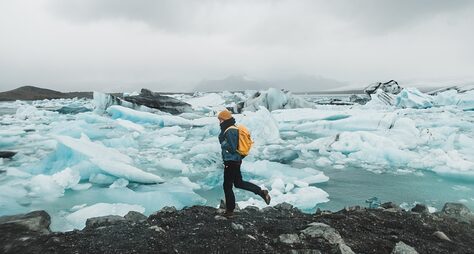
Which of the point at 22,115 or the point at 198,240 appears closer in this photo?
the point at 198,240

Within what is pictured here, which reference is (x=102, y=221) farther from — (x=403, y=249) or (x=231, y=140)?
(x=403, y=249)

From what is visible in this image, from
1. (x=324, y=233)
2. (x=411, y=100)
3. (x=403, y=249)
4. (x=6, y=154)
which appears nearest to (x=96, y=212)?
(x=324, y=233)

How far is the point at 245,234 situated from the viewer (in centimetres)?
325

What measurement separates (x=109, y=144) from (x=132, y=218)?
7.64 meters

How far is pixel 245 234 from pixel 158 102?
2070 cm

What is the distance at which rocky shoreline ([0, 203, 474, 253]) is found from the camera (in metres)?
3.01

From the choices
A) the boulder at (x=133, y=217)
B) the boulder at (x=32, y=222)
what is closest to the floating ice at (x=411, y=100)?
the boulder at (x=133, y=217)

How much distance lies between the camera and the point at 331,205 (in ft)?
19.6

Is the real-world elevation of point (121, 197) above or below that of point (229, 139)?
below

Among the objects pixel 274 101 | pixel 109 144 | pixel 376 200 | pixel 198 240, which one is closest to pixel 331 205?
pixel 376 200

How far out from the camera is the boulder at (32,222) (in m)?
3.58

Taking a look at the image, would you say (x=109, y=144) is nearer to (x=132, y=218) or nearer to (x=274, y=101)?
(x=132, y=218)

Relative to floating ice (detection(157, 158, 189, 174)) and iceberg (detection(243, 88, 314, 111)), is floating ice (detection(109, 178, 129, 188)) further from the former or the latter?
iceberg (detection(243, 88, 314, 111))

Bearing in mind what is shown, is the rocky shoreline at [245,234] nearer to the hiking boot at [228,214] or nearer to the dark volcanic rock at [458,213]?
the hiking boot at [228,214]
